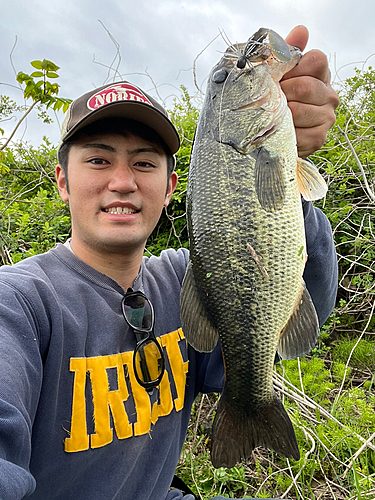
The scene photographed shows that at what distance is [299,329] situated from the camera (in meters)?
1.44

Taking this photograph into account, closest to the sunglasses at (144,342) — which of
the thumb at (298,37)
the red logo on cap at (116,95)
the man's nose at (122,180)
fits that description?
the man's nose at (122,180)

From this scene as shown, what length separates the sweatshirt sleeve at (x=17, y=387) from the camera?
86 centimetres

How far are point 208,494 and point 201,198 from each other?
7.50 feet

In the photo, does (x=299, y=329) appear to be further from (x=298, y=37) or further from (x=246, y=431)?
(x=298, y=37)

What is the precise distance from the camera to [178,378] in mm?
1742

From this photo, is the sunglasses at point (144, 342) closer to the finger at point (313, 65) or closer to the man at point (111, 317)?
the man at point (111, 317)

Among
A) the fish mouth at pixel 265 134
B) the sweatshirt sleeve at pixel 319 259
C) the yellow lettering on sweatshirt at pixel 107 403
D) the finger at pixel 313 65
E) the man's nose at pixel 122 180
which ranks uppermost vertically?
the finger at pixel 313 65

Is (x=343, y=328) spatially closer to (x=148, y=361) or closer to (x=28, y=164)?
(x=148, y=361)

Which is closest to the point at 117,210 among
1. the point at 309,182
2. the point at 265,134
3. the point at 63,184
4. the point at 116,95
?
the point at 63,184

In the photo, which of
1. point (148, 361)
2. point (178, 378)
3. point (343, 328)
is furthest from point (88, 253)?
point (343, 328)

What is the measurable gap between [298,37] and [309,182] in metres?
0.54

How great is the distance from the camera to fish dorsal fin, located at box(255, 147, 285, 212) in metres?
1.39

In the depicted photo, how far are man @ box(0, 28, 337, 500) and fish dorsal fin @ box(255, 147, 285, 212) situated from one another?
187mm

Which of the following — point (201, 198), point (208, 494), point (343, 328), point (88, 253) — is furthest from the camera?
point (343, 328)
